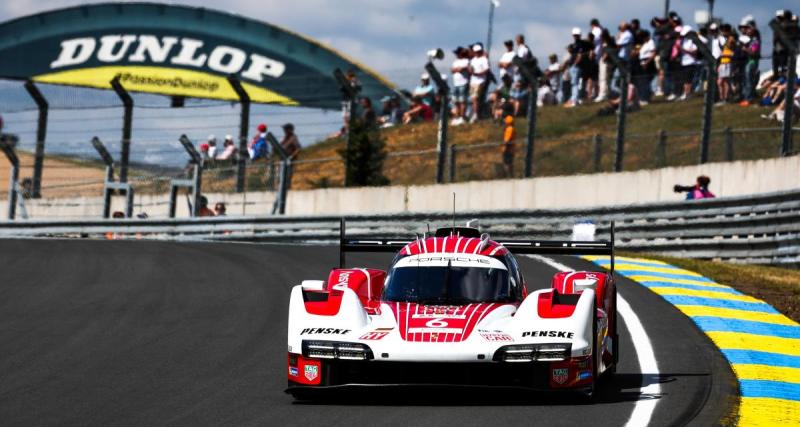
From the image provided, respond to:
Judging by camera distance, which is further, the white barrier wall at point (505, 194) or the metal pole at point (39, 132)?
the metal pole at point (39, 132)

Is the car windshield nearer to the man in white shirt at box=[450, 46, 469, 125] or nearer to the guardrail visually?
the guardrail

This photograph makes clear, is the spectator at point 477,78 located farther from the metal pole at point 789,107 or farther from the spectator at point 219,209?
the metal pole at point 789,107

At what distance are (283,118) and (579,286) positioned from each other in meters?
17.9

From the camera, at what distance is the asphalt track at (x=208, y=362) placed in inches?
348

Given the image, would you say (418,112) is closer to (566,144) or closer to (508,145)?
(508,145)

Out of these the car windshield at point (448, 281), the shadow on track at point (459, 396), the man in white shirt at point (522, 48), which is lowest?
the shadow on track at point (459, 396)

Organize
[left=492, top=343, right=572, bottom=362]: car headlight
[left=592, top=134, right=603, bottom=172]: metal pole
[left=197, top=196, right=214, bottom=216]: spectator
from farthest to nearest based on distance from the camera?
[left=197, top=196, right=214, bottom=216]: spectator < [left=592, top=134, right=603, bottom=172]: metal pole < [left=492, top=343, right=572, bottom=362]: car headlight

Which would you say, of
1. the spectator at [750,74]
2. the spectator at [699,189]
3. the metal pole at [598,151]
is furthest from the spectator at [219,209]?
the spectator at [750,74]

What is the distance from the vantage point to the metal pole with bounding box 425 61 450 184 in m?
26.3

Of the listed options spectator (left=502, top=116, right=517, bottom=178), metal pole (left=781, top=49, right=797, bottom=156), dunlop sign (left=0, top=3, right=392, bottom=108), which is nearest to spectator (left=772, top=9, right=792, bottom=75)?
metal pole (left=781, top=49, right=797, bottom=156)

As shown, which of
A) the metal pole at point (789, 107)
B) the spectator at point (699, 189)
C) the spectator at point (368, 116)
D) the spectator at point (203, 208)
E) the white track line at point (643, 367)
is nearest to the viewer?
the white track line at point (643, 367)

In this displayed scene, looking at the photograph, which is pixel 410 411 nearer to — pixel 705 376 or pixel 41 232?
pixel 705 376

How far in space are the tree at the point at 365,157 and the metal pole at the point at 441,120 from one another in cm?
206

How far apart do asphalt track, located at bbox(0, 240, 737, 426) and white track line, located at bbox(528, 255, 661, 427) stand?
58 mm
